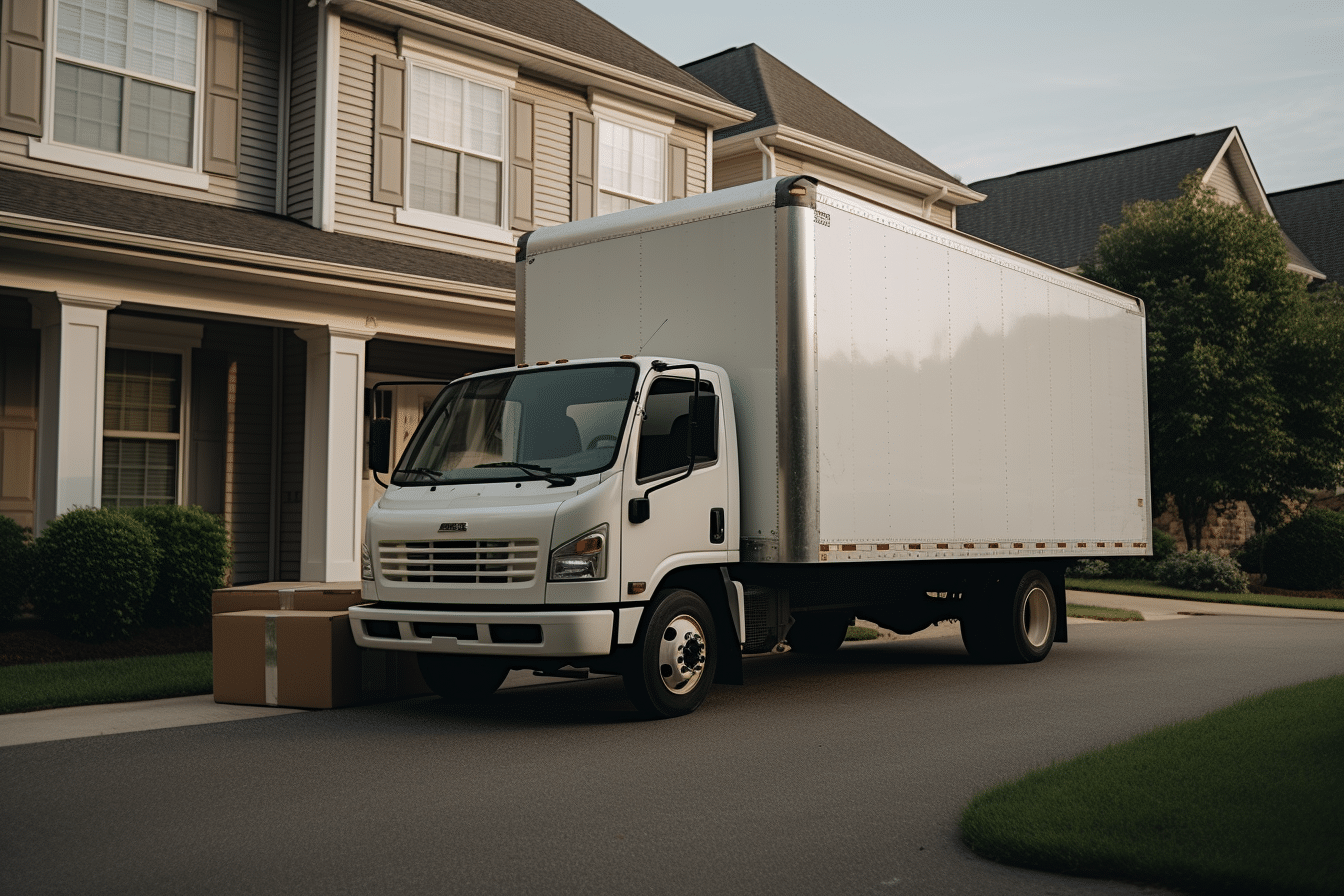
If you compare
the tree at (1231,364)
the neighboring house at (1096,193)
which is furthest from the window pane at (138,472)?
the neighboring house at (1096,193)

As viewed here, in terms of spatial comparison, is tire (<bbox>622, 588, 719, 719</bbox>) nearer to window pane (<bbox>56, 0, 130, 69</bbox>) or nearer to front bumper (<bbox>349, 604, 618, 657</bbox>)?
front bumper (<bbox>349, 604, 618, 657</bbox>)

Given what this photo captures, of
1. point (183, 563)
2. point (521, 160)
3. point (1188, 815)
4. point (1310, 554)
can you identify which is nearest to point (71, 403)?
point (183, 563)

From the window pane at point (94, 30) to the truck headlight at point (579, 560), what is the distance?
33.7 feet

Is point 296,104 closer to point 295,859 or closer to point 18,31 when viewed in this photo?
point 18,31

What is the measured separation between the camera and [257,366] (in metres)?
17.4

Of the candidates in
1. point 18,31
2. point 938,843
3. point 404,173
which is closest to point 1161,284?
point 404,173

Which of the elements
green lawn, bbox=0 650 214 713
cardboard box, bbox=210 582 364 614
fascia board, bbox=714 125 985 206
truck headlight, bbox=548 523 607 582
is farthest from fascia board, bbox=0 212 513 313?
fascia board, bbox=714 125 985 206

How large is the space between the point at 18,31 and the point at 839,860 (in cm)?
1341

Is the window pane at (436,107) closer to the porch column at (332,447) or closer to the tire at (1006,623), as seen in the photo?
the porch column at (332,447)

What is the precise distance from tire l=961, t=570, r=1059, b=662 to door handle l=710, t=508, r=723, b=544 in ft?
14.0

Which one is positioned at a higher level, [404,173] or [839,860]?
[404,173]

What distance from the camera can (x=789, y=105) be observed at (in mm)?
24891

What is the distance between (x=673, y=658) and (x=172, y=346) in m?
10.2

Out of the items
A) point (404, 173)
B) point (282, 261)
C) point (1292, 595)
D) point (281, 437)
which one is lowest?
point (1292, 595)
